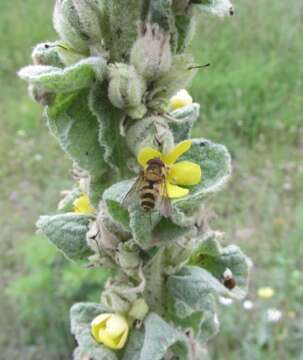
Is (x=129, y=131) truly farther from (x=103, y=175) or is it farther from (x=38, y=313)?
(x=38, y=313)

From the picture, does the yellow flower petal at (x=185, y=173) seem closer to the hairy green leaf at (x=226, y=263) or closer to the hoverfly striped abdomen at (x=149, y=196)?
the hoverfly striped abdomen at (x=149, y=196)

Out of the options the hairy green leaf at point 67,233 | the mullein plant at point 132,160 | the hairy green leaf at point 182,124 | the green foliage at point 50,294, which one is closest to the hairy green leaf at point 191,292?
the mullein plant at point 132,160

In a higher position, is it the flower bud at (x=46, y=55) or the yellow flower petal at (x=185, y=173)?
the flower bud at (x=46, y=55)

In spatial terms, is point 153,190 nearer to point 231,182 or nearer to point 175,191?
point 175,191

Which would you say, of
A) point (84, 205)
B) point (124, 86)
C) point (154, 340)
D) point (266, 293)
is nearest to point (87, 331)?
point (154, 340)

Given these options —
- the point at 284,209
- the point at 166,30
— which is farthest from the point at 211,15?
the point at 284,209

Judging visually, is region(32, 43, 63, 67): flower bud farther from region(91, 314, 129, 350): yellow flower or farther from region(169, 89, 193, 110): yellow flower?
region(91, 314, 129, 350): yellow flower

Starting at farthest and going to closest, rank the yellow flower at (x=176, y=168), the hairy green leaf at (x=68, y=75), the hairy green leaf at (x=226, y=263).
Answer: the hairy green leaf at (x=226, y=263)
the yellow flower at (x=176, y=168)
the hairy green leaf at (x=68, y=75)
